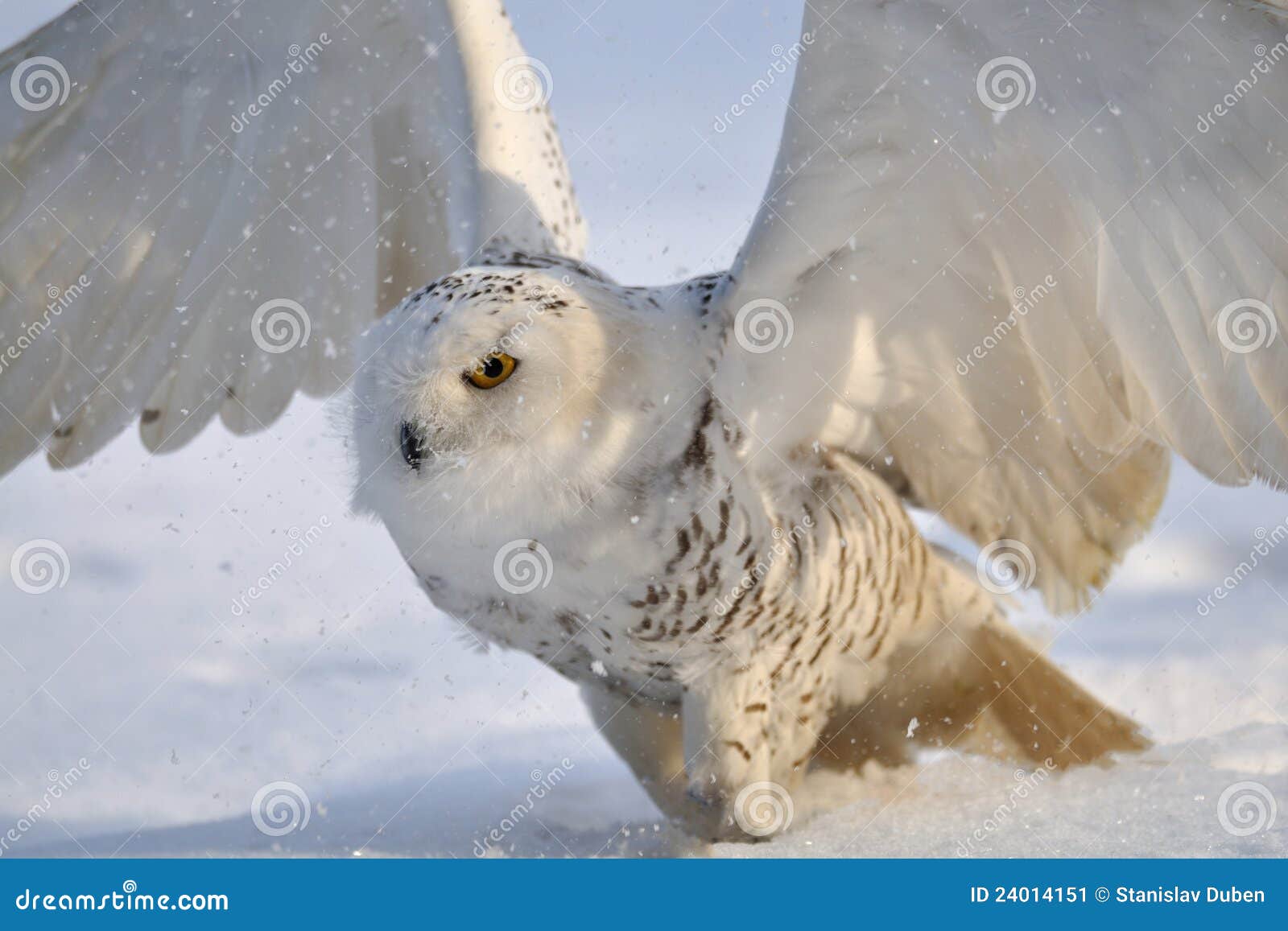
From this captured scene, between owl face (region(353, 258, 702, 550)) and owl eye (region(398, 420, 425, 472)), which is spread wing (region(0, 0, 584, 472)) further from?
owl eye (region(398, 420, 425, 472))

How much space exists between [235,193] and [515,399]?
1724mm

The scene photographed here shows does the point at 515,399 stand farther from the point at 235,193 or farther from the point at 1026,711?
the point at 235,193

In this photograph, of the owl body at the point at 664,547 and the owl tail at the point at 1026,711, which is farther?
the owl tail at the point at 1026,711

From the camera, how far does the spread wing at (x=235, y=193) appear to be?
2742 mm

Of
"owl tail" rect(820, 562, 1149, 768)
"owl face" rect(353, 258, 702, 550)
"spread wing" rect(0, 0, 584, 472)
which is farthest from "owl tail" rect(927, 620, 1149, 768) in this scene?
"spread wing" rect(0, 0, 584, 472)

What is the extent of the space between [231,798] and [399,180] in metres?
1.91

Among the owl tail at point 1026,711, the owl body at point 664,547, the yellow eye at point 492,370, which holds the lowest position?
the owl tail at point 1026,711

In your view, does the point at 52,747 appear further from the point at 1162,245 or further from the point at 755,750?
the point at 1162,245

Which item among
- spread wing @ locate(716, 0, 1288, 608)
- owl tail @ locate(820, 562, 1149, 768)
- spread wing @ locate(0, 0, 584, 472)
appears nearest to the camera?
spread wing @ locate(716, 0, 1288, 608)

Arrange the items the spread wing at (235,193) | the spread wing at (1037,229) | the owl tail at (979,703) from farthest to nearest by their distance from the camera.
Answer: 1. the spread wing at (235,193)
2. the owl tail at (979,703)
3. the spread wing at (1037,229)

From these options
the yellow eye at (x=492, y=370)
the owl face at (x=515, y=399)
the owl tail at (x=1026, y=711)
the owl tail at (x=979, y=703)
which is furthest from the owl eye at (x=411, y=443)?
the owl tail at (x=1026, y=711)

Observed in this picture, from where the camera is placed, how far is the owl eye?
179 cm

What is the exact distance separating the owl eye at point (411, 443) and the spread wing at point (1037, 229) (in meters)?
0.61

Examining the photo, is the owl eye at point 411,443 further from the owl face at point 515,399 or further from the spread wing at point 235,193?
the spread wing at point 235,193
